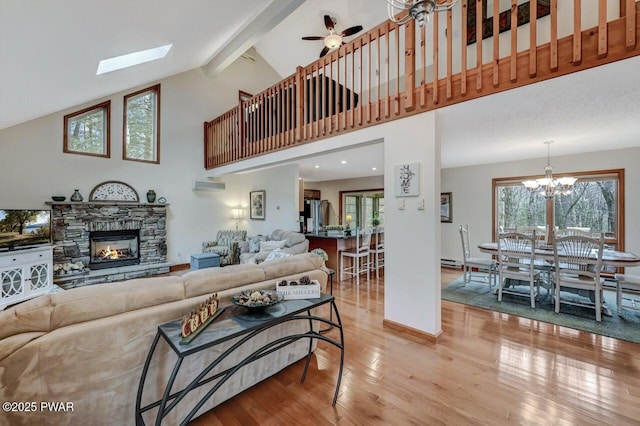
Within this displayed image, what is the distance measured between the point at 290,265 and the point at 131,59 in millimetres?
3616

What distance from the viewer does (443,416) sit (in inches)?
68.2

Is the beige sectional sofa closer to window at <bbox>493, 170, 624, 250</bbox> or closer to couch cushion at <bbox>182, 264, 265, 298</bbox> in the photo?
couch cushion at <bbox>182, 264, 265, 298</bbox>

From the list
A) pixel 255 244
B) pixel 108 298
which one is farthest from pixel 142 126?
pixel 108 298

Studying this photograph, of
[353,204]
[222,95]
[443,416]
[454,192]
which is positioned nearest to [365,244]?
[454,192]

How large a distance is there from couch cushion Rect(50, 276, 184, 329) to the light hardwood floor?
34.2 inches

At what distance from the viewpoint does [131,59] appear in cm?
358

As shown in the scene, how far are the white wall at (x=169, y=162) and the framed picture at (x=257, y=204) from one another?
22 centimetres

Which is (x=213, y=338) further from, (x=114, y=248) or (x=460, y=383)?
(x=114, y=248)

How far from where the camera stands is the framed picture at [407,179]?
109 inches

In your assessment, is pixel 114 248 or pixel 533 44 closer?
pixel 533 44

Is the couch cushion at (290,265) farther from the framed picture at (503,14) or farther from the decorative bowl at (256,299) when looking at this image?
the framed picture at (503,14)

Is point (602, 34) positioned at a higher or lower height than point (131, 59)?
lower

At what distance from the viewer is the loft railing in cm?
194

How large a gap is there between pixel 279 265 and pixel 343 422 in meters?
1.16
